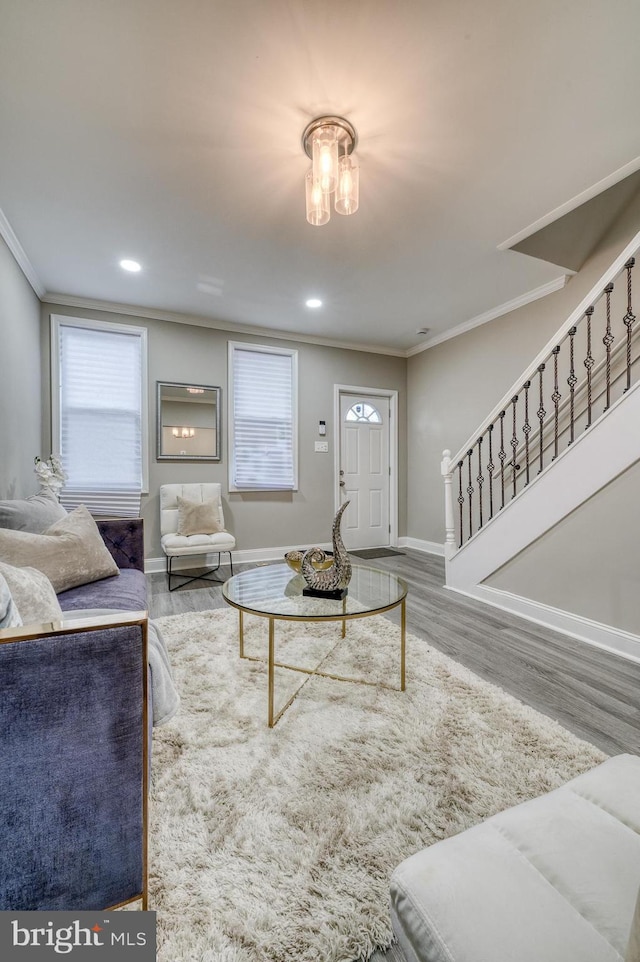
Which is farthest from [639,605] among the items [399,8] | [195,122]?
[195,122]

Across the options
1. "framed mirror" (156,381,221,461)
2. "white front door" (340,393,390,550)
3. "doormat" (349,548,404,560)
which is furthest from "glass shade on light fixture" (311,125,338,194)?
"doormat" (349,548,404,560)

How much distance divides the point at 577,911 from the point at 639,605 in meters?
2.21

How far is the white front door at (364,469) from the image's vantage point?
5066mm

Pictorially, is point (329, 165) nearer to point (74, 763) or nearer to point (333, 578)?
point (333, 578)

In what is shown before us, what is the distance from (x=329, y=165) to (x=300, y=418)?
300 centimetres

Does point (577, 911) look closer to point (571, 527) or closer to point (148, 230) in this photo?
point (571, 527)

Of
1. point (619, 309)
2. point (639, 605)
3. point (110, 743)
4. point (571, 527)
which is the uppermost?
point (619, 309)

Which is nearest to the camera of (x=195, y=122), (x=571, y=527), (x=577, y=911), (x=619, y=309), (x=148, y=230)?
(x=577, y=911)

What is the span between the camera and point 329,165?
1.86 meters

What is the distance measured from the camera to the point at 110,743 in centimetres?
85

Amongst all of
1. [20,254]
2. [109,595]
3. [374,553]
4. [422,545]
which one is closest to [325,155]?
[109,595]

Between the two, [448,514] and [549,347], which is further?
[448,514]

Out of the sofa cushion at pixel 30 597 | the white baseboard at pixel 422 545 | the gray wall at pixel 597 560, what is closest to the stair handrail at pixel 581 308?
the gray wall at pixel 597 560

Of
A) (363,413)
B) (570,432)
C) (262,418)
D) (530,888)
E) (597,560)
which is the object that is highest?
(363,413)
